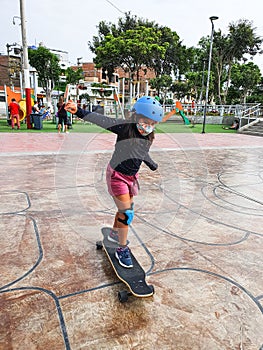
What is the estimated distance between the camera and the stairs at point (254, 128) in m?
17.7

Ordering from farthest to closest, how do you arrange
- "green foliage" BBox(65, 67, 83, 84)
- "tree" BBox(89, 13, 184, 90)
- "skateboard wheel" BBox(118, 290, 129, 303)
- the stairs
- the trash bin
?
"green foliage" BBox(65, 67, 83, 84)
"tree" BBox(89, 13, 184, 90)
the stairs
the trash bin
"skateboard wheel" BBox(118, 290, 129, 303)

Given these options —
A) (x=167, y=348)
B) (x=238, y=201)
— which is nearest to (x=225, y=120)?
(x=238, y=201)

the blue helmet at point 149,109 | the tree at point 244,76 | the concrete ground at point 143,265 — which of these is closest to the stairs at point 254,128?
the concrete ground at point 143,265

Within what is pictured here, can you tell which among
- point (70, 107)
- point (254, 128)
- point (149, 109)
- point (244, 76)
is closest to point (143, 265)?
point (149, 109)

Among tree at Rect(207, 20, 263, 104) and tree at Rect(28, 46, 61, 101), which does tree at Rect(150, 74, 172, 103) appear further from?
tree at Rect(28, 46, 61, 101)

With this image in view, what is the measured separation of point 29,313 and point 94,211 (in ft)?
6.54

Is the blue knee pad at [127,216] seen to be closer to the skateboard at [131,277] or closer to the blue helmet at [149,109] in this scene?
the skateboard at [131,277]

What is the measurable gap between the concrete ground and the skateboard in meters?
0.07

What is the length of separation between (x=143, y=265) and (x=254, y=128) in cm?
1921

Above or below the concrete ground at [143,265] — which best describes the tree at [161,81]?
above

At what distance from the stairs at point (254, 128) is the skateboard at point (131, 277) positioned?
677 inches

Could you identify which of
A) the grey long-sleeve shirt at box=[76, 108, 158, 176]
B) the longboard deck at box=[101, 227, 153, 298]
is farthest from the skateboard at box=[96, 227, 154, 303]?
the grey long-sleeve shirt at box=[76, 108, 158, 176]

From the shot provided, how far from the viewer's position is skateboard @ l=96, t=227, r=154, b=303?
2.01 meters

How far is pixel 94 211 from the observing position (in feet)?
12.5
